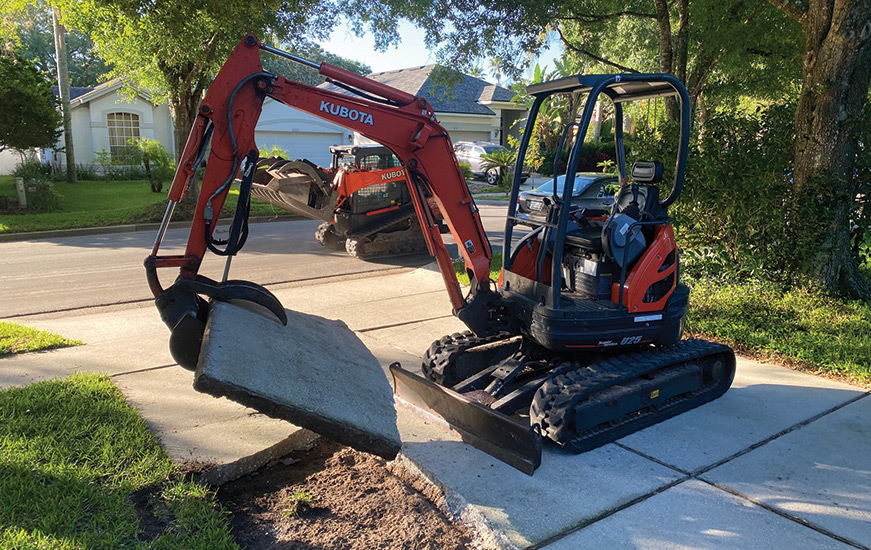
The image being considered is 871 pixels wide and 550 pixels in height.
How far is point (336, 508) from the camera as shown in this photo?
3891 mm

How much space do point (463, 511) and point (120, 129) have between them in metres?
29.6

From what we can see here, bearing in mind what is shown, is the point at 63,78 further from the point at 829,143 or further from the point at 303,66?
the point at 829,143

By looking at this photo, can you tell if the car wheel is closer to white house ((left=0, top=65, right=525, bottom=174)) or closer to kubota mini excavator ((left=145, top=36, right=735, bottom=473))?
white house ((left=0, top=65, right=525, bottom=174))

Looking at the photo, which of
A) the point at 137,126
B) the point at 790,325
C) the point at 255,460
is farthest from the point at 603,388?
the point at 137,126

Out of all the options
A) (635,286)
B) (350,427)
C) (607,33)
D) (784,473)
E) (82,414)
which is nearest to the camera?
(350,427)

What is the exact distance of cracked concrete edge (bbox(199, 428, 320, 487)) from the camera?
4.12m

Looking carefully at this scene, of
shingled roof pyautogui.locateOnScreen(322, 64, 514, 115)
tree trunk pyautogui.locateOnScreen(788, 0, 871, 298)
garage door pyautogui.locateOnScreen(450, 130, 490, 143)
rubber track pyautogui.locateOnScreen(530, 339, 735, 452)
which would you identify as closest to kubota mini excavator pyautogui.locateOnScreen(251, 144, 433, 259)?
tree trunk pyautogui.locateOnScreen(788, 0, 871, 298)

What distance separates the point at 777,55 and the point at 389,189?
26.8 feet

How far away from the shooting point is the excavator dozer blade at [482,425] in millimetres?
4281

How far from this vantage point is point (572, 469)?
4.40m

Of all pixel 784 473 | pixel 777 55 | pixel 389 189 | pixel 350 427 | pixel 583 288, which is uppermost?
pixel 777 55

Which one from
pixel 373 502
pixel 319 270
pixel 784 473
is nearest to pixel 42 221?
pixel 319 270

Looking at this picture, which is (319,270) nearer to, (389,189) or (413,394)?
(389,189)

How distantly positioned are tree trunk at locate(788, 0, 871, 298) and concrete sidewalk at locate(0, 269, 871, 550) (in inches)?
103
